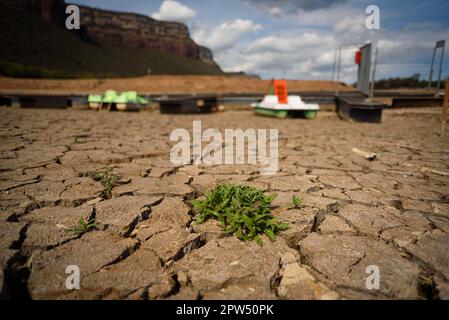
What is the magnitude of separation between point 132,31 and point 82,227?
91.5 metres

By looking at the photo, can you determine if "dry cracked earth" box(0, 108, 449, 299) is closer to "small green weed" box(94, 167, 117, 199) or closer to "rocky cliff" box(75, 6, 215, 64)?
"small green weed" box(94, 167, 117, 199)

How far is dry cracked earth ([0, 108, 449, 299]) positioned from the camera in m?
1.21

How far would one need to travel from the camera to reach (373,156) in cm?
354

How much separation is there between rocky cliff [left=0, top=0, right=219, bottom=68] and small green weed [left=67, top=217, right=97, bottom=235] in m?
68.4

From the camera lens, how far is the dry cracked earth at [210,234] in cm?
121

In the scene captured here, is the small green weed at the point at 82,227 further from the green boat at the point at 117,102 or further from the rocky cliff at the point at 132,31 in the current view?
the rocky cliff at the point at 132,31

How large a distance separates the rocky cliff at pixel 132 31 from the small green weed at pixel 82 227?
224 ft

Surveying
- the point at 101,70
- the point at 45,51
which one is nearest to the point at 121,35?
the point at 101,70

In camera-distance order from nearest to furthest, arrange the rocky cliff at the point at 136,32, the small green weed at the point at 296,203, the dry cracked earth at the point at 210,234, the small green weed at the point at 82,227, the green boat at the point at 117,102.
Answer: the dry cracked earth at the point at 210,234, the small green weed at the point at 82,227, the small green weed at the point at 296,203, the green boat at the point at 117,102, the rocky cliff at the point at 136,32

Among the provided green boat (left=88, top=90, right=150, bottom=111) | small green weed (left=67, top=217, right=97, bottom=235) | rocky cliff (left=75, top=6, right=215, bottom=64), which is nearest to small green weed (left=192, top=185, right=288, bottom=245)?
small green weed (left=67, top=217, right=97, bottom=235)

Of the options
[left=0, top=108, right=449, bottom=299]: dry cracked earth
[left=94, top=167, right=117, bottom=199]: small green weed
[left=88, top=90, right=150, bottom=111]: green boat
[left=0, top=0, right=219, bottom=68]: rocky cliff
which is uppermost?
[left=0, top=0, right=219, bottom=68]: rocky cliff

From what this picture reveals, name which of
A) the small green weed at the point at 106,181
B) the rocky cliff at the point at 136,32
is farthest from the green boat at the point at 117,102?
the rocky cliff at the point at 136,32

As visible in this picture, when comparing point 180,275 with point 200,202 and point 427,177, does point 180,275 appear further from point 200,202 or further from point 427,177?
point 427,177

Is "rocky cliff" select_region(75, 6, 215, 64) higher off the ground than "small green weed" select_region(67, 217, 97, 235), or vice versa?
"rocky cliff" select_region(75, 6, 215, 64)
